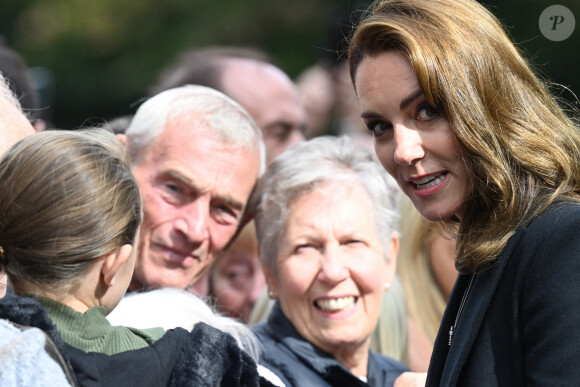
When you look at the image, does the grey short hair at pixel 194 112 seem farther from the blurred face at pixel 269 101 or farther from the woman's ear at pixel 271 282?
the blurred face at pixel 269 101

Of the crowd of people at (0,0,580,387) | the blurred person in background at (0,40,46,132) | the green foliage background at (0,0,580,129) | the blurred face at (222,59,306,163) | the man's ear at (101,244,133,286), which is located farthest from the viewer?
the green foliage background at (0,0,580,129)

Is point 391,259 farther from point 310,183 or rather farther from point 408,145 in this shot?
point 408,145

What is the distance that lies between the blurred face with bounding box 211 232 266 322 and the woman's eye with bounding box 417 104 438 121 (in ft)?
8.14

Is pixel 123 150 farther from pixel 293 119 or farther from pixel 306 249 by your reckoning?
pixel 293 119

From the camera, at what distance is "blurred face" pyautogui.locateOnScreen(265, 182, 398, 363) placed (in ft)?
11.7

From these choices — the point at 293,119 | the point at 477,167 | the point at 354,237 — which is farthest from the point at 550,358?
the point at 293,119

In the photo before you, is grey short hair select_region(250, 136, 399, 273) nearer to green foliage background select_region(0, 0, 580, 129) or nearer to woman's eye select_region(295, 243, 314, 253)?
woman's eye select_region(295, 243, 314, 253)

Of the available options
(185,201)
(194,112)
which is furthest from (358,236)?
(194,112)

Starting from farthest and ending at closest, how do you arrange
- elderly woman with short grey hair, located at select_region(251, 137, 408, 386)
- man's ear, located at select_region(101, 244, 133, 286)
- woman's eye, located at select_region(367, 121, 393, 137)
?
elderly woman with short grey hair, located at select_region(251, 137, 408, 386), woman's eye, located at select_region(367, 121, 393, 137), man's ear, located at select_region(101, 244, 133, 286)

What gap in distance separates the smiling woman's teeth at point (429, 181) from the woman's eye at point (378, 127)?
168 mm

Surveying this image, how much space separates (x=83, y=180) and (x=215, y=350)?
52 cm

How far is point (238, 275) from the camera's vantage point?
496 centimetres

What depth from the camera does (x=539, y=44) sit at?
34.9 feet

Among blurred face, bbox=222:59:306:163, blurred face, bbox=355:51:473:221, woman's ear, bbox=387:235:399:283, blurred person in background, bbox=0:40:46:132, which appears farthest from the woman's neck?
blurred face, bbox=222:59:306:163
